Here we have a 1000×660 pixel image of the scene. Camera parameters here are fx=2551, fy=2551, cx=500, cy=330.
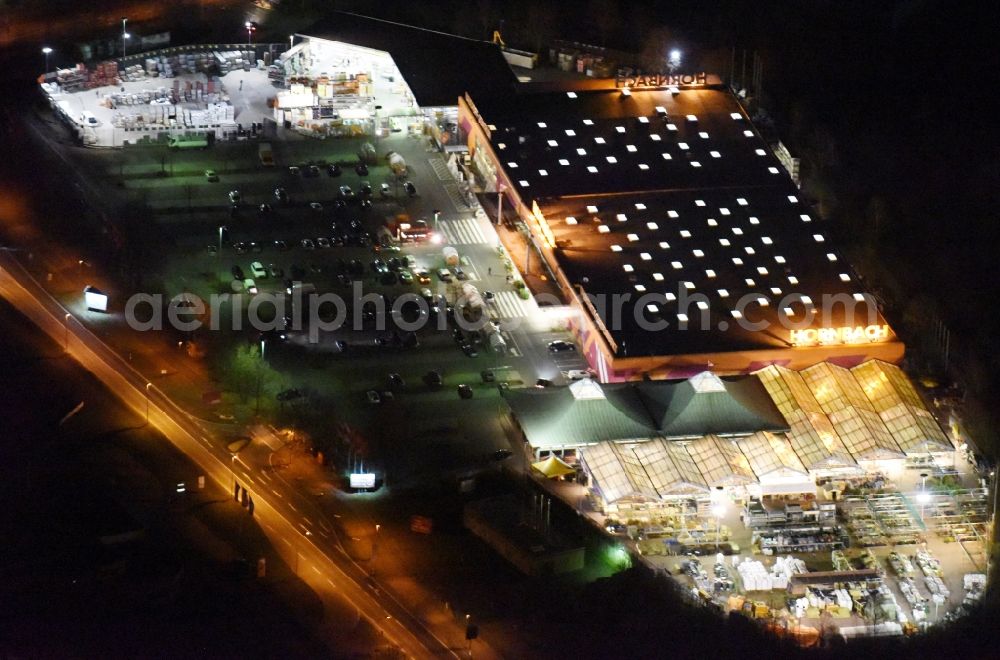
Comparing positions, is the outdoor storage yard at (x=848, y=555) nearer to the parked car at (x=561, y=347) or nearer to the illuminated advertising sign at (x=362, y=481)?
the illuminated advertising sign at (x=362, y=481)

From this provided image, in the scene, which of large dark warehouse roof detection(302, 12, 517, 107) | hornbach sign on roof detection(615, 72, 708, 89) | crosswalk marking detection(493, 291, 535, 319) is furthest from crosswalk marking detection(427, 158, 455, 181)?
crosswalk marking detection(493, 291, 535, 319)

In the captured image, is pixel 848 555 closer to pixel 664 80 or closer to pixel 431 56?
pixel 664 80

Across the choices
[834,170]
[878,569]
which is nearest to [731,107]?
[834,170]

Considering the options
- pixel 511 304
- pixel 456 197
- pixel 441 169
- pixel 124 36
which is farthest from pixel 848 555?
pixel 124 36

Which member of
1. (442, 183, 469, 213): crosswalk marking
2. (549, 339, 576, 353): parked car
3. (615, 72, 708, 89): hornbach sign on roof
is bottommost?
(549, 339, 576, 353): parked car

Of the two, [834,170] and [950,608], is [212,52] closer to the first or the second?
[834,170]

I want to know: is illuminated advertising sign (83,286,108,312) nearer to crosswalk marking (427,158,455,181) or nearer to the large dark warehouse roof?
crosswalk marking (427,158,455,181)

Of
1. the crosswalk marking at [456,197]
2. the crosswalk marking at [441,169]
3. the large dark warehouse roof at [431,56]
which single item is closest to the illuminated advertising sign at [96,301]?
the crosswalk marking at [456,197]
